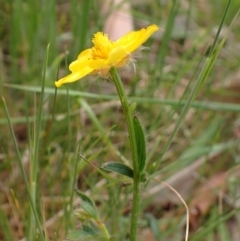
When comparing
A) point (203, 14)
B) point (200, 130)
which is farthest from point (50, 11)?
point (203, 14)

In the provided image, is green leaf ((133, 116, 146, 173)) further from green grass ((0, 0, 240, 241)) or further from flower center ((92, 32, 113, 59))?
green grass ((0, 0, 240, 241))

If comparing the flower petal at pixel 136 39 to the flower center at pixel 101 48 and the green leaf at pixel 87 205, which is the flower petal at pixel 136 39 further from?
the green leaf at pixel 87 205

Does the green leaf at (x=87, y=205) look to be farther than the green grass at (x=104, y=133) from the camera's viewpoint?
No

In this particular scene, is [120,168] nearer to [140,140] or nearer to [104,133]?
[140,140]

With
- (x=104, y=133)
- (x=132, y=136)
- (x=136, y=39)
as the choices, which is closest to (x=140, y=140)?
(x=132, y=136)

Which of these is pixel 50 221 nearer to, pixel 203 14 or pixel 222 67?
pixel 222 67

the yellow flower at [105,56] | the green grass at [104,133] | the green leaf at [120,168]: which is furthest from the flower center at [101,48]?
the green grass at [104,133]

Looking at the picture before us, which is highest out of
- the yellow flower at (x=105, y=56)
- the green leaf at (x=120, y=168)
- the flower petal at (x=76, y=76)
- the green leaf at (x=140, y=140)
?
the yellow flower at (x=105, y=56)
